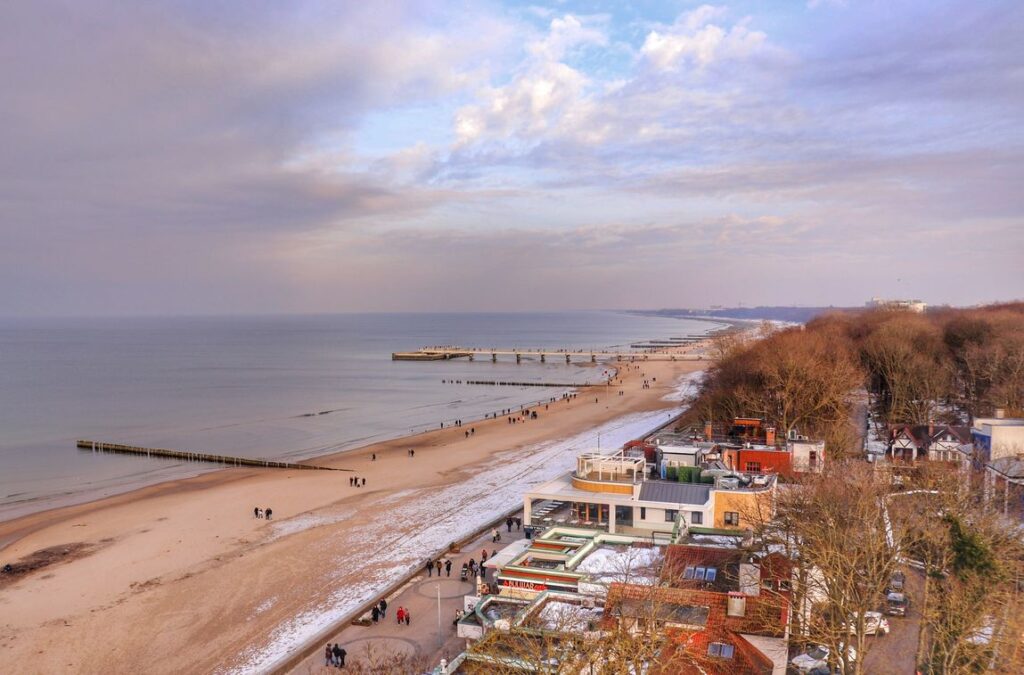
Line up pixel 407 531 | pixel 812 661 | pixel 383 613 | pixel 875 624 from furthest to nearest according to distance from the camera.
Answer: pixel 407 531, pixel 383 613, pixel 875 624, pixel 812 661

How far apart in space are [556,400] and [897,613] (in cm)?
7089

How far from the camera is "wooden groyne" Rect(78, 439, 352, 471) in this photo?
181 ft

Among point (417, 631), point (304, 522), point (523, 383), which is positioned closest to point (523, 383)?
point (523, 383)

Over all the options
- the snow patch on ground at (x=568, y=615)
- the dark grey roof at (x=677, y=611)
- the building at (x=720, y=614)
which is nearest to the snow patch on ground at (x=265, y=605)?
the snow patch on ground at (x=568, y=615)

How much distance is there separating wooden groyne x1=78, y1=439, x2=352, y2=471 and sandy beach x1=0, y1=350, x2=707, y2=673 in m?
1.94

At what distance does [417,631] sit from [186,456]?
42861mm

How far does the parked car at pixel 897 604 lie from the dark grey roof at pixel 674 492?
724cm

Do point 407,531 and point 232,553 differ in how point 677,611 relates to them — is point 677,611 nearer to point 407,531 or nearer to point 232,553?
point 407,531

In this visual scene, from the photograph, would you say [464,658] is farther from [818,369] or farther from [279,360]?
[279,360]

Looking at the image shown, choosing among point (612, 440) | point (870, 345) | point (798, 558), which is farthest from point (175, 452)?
point (870, 345)

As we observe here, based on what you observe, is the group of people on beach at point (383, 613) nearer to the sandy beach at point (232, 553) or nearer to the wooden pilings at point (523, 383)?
the sandy beach at point (232, 553)

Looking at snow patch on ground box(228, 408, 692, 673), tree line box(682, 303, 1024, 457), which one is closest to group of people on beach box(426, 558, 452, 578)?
snow patch on ground box(228, 408, 692, 673)

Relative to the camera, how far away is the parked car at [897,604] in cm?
2259

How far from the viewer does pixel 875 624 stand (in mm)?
20203
